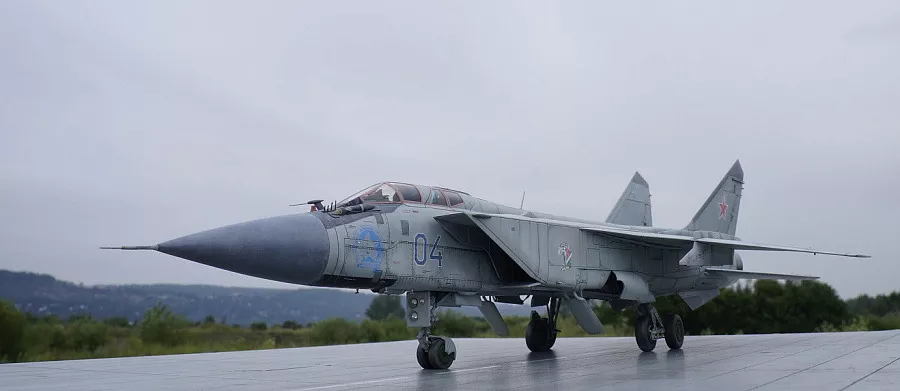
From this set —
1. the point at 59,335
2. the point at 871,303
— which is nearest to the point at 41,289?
the point at 59,335

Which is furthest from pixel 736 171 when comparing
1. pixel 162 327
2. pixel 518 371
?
pixel 162 327

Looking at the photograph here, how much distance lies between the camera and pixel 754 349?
14.7 meters

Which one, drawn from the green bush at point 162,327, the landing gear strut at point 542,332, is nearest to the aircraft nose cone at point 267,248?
the landing gear strut at point 542,332

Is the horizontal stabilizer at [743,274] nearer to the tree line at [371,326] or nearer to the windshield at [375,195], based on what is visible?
the tree line at [371,326]

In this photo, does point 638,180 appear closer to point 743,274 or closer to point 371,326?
point 743,274

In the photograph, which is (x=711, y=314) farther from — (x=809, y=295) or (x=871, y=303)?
(x=871, y=303)

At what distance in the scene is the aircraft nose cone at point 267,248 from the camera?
8.50 metres

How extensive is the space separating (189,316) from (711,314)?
19.5 metres

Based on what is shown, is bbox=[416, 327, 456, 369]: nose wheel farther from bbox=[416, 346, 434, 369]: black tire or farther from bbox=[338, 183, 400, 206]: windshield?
bbox=[338, 183, 400, 206]: windshield

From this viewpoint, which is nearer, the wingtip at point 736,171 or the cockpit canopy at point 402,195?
the cockpit canopy at point 402,195

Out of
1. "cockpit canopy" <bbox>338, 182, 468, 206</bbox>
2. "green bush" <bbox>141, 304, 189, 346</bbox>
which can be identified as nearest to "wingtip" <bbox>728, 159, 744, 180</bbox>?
"cockpit canopy" <bbox>338, 182, 468, 206</bbox>

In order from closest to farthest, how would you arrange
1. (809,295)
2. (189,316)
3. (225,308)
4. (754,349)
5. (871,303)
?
1. (754,349)
2. (189,316)
3. (809,295)
4. (871,303)
5. (225,308)

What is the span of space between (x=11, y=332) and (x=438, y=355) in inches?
429

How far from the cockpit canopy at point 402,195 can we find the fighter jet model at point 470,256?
0.07 ft
